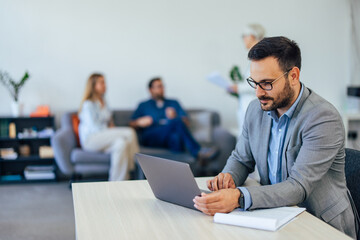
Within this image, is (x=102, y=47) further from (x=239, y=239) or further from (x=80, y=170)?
(x=239, y=239)

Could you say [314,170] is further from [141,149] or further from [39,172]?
[39,172]

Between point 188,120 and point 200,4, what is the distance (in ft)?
4.50

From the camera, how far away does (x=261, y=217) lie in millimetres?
1552

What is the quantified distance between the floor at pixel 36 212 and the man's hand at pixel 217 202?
198 cm

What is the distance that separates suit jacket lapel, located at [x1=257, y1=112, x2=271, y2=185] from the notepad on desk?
1.05 feet

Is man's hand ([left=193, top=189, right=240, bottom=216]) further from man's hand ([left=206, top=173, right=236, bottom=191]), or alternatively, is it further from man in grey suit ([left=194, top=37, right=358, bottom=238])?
man's hand ([left=206, top=173, right=236, bottom=191])

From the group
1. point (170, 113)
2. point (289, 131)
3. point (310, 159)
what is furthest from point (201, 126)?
point (310, 159)

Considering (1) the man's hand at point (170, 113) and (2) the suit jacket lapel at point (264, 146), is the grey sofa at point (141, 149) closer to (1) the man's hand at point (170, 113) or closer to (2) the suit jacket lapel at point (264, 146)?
(1) the man's hand at point (170, 113)

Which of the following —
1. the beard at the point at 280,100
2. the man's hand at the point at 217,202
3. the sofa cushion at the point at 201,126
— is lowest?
the sofa cushion at the point at 201,126

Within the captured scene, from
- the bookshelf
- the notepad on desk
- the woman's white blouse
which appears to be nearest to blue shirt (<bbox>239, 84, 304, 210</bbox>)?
the notepad on desk

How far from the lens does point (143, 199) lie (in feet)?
6.02

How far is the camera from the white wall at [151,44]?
200 inches

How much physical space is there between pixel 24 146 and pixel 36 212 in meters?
1.21

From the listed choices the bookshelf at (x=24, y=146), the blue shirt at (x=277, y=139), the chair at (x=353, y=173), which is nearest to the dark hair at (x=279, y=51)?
the blue shirt at (x=277, y=139)
